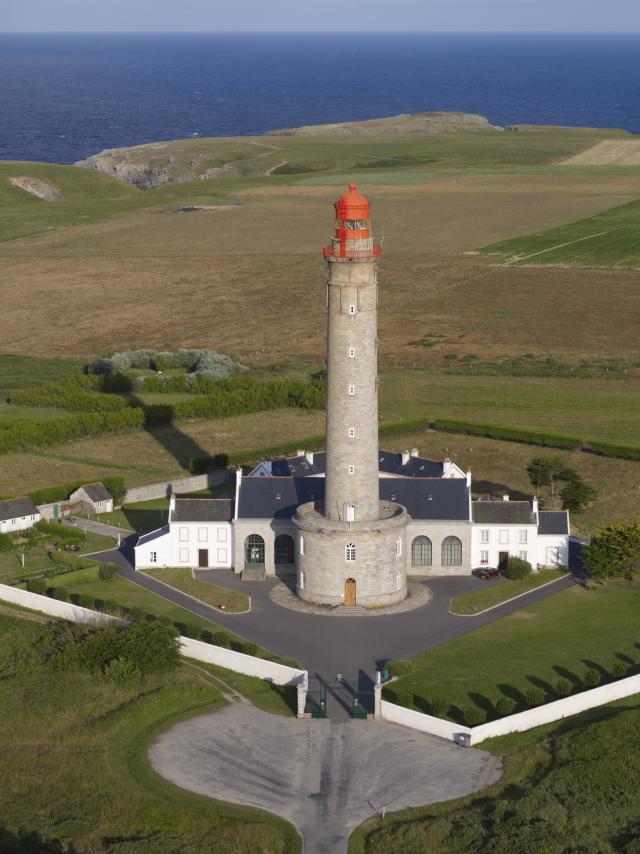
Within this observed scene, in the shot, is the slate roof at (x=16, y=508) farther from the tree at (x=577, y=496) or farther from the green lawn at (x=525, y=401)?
the green lawn at (x=525, y=401)

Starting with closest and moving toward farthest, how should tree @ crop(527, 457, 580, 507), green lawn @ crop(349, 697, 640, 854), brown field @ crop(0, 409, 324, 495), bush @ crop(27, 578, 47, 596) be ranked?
green lawn @ crop(349, 697, 640, 854)
bush @ crop(27, 578, 47, 596)
tree @ crop(527, 457, 580, 507)
brown field @ crop(0, 409, 324, 495)

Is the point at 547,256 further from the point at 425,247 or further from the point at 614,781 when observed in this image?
the point at 614,781

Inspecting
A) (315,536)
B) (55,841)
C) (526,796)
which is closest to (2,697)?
(55,841)

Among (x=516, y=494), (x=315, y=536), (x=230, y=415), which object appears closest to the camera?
(x=315, y=536)

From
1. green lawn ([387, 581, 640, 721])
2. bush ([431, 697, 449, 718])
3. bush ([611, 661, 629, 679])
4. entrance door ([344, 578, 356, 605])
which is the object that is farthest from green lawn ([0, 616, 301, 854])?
bush ([611, 661, 629, 679])

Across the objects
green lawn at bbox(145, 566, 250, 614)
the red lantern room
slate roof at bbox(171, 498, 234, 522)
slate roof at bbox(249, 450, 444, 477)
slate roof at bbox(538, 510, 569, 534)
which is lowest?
green lawn at bbox(145, 566, 250, 614)

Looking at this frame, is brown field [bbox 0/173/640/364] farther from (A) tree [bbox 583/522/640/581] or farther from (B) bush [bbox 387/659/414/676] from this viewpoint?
(B) bush [bbox 387/659/414/676]
